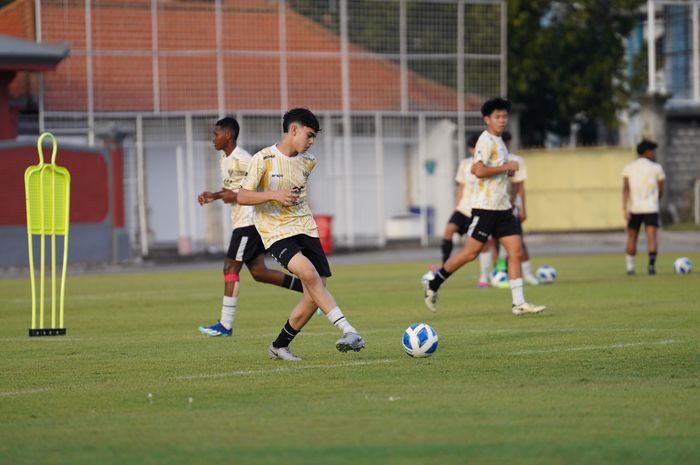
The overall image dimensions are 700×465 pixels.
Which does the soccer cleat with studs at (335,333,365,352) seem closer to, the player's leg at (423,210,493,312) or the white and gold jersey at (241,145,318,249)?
the white and gold jersey at (241,145,318,249)

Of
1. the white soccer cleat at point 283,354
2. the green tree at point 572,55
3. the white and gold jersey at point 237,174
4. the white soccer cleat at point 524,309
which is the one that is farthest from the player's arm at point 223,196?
the green tree at point 572,55

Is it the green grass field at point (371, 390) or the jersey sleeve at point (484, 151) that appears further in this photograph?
the jersey sleeve at point (484, 151)

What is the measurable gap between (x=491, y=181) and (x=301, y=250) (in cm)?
510

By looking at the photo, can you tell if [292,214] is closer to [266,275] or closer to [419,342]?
[419,342]

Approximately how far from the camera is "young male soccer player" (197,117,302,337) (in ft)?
47.1

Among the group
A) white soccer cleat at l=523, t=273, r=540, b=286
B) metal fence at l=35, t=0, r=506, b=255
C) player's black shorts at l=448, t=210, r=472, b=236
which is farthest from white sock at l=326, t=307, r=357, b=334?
metal fence at l=35, t=0, r=506, b=255

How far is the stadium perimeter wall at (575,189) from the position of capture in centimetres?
4012

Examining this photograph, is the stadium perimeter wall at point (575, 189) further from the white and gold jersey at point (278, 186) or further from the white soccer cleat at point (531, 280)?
the white and gold jersey at point (278, 186)

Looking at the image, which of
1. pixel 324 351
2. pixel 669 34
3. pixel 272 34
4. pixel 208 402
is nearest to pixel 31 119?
pixel 272 34

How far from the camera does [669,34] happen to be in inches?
1823

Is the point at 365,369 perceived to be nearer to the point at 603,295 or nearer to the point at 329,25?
the point at 603,295

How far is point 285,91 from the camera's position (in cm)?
3900

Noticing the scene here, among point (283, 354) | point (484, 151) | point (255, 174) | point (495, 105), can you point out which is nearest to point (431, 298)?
point (484, 151)

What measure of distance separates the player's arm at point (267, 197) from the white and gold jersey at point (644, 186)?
12.9 metres
